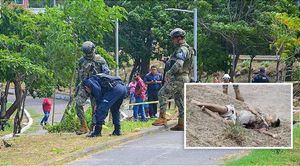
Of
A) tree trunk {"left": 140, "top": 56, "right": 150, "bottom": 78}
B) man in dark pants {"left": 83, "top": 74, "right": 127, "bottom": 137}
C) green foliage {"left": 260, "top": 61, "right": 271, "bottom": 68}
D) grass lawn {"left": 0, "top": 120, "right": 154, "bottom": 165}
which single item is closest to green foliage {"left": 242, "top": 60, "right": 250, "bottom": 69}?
green foliage {"left": 260, "top": 61, "right": 271, "bottom": 68}

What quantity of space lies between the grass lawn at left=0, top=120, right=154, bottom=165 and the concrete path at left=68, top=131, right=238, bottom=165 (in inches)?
18.3

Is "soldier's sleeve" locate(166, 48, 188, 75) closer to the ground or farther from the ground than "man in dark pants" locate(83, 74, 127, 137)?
farther from the ground

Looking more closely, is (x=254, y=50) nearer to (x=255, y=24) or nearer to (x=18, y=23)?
(x=255, y=24)

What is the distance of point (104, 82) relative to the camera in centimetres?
1361

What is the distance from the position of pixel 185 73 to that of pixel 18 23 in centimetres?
904

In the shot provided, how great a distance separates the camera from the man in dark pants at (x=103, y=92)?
44.2 ft

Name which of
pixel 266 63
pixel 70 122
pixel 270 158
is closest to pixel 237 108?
pixel 270 158

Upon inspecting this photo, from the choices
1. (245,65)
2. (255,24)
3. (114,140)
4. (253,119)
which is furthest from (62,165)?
(245,65)

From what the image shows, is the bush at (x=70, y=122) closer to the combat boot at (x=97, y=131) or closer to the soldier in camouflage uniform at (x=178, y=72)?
the combat boot at (x=97, y=131)

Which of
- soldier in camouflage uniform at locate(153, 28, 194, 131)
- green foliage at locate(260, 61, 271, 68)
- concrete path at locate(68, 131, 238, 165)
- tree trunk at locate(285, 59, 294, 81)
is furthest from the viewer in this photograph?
green foliage at locate(260, 61, 271, 68)

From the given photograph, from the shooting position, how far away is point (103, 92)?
44.8 feet

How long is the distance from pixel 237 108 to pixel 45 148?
4.98m

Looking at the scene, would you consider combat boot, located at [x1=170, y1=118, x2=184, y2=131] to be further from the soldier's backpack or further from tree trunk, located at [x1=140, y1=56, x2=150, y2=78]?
tree trunk, located at [x1=140, y1=56, x2=150, y2=78]

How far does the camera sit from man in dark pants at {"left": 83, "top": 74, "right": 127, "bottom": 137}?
1348 centimetres
